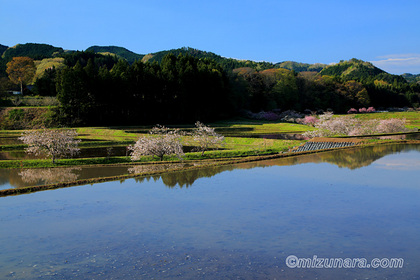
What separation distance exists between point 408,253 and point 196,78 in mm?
72240

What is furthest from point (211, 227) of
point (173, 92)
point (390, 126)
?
point (173, 92)

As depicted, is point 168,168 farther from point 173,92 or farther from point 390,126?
point 173,92

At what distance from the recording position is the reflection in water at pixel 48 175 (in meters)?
23.2

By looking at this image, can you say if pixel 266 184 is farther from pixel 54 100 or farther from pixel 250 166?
pixel 54 100

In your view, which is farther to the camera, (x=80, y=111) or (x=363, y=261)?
(x=80, y=111)

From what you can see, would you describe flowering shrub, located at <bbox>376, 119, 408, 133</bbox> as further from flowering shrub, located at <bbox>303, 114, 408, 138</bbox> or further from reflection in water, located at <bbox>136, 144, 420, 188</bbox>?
reflection in water, located at <bbox>136, 144, 420, 188</bbox>

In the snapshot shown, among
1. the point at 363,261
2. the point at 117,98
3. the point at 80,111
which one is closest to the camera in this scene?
the point at 363,261

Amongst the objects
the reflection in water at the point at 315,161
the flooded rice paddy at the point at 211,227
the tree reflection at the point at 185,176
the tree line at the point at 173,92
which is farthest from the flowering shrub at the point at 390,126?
the tree line at the point at 173,92

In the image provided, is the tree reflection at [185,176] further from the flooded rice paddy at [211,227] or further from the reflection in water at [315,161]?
the flooded rice paddy at [211,227]

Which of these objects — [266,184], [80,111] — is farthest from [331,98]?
[266,184]

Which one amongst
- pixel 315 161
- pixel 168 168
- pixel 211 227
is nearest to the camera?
pixel 211 227

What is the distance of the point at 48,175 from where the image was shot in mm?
24828

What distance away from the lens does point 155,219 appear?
15.3 m

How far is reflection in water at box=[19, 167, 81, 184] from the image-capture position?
2316 centimetres
